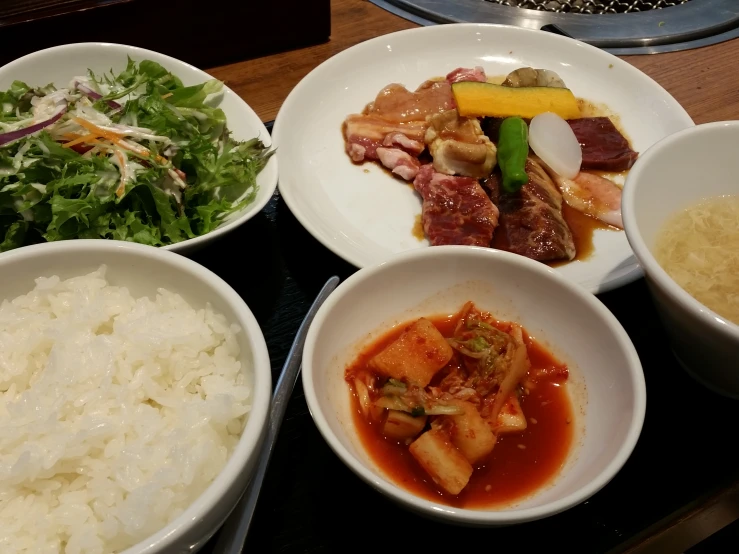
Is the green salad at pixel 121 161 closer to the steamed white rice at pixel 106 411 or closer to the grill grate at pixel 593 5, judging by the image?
the steamed white rice at pixel 106 411

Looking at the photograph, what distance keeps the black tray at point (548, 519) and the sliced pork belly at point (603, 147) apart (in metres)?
1.03

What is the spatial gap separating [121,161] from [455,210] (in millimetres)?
1341

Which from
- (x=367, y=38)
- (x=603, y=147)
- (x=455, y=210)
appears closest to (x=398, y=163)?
(x=455, y=210)

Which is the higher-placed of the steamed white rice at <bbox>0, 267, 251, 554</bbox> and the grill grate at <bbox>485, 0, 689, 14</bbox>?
the grill grate at <bbox>485, 0, 689, 14</bbox>

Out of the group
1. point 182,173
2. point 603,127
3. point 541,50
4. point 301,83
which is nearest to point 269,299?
point 182,173

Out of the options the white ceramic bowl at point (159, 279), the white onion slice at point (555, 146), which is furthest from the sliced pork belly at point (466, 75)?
the white ceramic bowl at point (159, 279)

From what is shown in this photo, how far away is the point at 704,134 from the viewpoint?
6.59 ft

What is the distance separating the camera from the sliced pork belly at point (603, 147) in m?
2.82

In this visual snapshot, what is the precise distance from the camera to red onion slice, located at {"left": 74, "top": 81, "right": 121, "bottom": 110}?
2.39 meters

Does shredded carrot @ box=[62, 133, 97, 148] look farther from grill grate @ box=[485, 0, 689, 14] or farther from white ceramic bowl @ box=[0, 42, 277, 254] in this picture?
grill grate @ box=[485, 0, 689, 14]

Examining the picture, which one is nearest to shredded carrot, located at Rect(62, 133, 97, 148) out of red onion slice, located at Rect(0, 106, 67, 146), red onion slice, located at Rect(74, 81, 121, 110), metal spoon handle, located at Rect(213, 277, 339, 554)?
red onion slice, located at Rect(0, 106, 67, 146)

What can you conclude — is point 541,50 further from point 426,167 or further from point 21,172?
point 21,172

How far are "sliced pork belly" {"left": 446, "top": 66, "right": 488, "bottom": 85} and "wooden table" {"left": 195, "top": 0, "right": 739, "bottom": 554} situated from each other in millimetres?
1402

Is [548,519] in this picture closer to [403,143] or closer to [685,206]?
[685,206]
